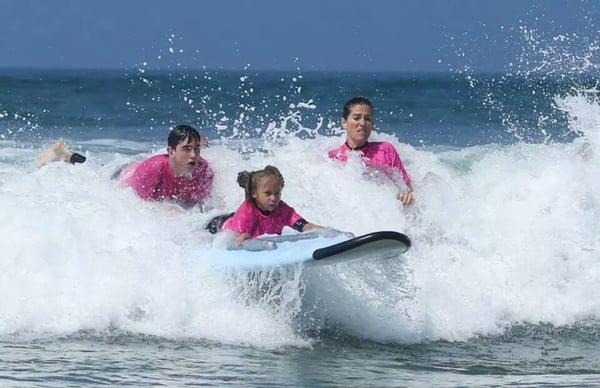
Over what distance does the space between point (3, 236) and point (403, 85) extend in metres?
38.9

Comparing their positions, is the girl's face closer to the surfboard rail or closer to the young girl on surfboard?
the young girl on surfboard

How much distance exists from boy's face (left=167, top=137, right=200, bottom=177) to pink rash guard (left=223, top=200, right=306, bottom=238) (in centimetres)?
135

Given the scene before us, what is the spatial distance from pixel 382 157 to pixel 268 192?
2449 millimetres

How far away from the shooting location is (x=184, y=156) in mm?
9148

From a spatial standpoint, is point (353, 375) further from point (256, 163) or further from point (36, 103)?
point (36, 103)

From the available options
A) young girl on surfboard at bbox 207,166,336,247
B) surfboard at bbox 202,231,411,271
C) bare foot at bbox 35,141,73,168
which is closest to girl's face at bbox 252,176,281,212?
young girl on surfboard at bbox 207,166,336,247

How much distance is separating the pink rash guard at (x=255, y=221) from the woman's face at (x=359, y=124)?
6.64 feet

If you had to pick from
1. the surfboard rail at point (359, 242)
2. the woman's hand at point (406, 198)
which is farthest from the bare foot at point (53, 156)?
the surfboard rail at point (359, 242)

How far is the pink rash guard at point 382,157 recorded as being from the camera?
389 inches

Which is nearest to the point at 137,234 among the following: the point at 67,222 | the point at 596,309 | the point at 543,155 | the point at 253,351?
the point at 67,222

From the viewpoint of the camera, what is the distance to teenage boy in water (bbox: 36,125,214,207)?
9141mm

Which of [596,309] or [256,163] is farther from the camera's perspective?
[256,163]

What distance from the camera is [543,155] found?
1219 centimetres

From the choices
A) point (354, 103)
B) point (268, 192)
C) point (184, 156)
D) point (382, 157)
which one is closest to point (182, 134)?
point (184, 156)
